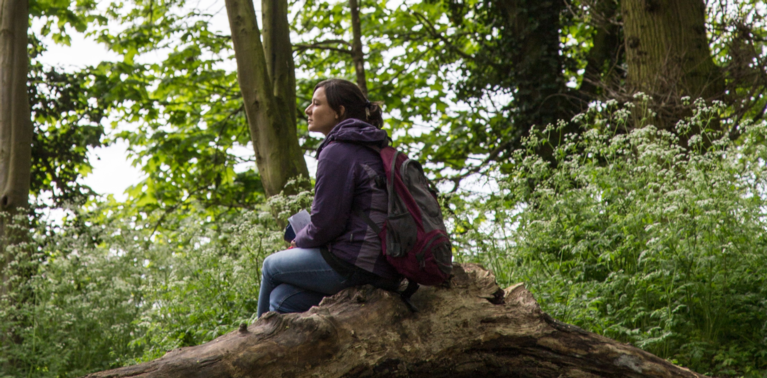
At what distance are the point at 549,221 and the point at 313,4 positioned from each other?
8.61 metres

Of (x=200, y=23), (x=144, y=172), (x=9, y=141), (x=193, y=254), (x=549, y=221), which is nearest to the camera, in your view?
(x=549, y=221)

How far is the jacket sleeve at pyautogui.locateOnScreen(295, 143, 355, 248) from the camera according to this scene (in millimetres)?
3543

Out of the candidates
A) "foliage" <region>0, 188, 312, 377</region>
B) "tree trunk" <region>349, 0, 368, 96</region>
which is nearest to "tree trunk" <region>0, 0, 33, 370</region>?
"foliage" <region>0, 188, 312, 377</region>

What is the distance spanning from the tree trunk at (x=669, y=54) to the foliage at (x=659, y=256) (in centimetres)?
217

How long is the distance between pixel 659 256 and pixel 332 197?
303 cm

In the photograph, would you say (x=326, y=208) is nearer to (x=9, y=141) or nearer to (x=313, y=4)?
(x=9, y=141)

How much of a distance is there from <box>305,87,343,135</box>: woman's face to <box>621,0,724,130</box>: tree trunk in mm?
5180

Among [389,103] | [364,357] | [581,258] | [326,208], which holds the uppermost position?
[389,103]

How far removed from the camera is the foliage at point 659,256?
493 cm

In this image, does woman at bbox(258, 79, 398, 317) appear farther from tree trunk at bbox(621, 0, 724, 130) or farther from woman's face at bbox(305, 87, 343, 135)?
tree trunk at bbox(621, 0, 724, 130)

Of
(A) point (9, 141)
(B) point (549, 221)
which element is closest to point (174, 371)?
(B) point (549, 221)

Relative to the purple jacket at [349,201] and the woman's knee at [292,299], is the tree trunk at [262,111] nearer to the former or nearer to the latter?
the woman's knee at [292,299]

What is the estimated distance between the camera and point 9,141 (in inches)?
336

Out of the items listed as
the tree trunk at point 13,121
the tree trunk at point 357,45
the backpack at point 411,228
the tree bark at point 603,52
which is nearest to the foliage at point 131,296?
the tree trunk at point 13,121
